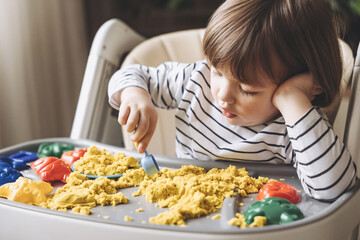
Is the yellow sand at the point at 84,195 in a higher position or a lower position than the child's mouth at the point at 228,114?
lower

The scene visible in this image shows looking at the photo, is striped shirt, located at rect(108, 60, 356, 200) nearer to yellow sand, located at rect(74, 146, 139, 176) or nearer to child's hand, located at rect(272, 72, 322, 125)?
child's hand, located at rect(272, 72, 322, 125)

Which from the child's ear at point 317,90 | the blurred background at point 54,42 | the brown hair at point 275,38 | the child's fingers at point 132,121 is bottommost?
the blurred background at point 54,42

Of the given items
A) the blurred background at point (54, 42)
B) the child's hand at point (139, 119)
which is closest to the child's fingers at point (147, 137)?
the child's hand at point (139, 119)

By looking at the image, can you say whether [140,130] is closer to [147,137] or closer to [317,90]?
[147,137]

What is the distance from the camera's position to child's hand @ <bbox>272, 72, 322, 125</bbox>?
24.9 inches

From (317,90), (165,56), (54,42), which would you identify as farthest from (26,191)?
(54,42)

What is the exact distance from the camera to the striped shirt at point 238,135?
0.61 metres

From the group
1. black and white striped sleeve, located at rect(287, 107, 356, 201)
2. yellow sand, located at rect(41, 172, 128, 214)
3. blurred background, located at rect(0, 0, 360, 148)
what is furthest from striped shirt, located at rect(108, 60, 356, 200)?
blurred background, located at rect(0, 0, 360, 148)

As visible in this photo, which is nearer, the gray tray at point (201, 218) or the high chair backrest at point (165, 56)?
the gray tray at point (201, 218)

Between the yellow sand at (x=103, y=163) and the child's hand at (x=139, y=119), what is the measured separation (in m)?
0.05

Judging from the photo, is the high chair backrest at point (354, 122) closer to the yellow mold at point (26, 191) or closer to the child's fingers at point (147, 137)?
the child's fingers at point (147, 137)

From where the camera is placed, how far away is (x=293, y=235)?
1.51 ft

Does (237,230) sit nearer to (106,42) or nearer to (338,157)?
(338,157)

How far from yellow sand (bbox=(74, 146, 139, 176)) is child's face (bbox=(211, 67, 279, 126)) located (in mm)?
175
